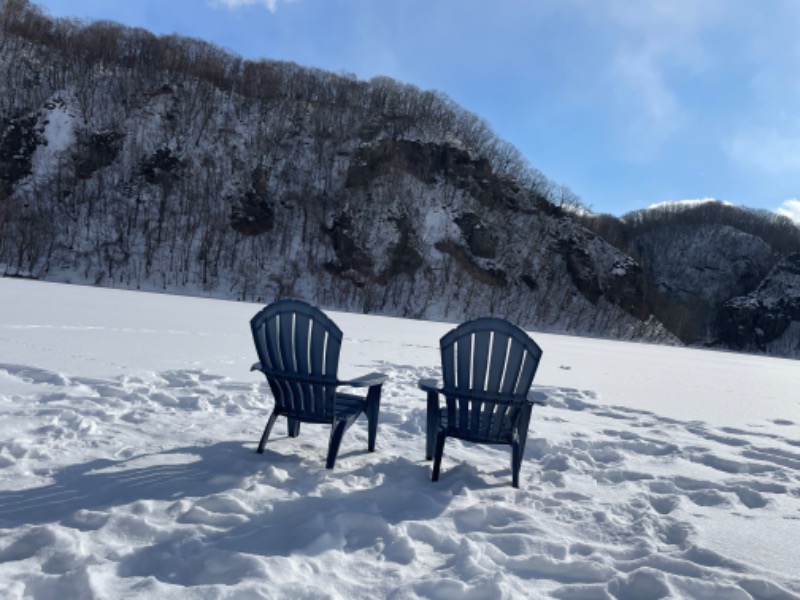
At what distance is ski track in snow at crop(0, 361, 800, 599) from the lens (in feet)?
7.41

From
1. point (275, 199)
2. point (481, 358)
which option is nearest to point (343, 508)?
point (481, 358)

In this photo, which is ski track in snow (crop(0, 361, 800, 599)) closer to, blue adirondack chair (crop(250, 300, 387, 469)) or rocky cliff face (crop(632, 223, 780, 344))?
blue adirondack chair (crop(250, 300, 387, 469))

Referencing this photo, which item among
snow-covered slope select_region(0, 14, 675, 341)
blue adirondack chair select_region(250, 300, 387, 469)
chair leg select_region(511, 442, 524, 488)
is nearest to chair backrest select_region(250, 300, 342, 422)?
blue adirondack chair select_region(250, 300, 387, 469)

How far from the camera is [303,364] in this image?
365cm

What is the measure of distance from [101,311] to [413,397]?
8.40m

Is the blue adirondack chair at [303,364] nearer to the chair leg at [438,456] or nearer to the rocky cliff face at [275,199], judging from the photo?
the chair leg at [438,456]

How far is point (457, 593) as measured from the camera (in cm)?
221

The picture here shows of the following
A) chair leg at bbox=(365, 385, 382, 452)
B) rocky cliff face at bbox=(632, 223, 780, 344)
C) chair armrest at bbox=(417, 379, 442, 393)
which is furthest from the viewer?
rocky cliff face at bbox=(632, 223, 780, 344)

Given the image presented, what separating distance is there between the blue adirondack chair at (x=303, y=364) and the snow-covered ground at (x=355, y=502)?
1.03 ft

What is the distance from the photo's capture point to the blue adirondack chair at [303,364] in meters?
3.59

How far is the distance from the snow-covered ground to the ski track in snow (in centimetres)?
1

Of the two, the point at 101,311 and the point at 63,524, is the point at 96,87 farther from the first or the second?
the point at 63,524

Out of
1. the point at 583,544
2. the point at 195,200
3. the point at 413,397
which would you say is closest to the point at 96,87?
the point at 195,200

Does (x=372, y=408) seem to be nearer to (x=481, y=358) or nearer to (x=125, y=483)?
(x=481, y=358)
